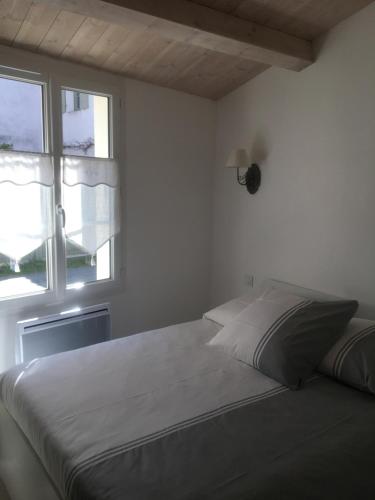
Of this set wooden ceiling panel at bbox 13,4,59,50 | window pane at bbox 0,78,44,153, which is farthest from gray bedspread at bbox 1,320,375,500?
wooden ceiling panel at bbox 13,4,59,50

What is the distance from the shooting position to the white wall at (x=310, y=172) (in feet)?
7.84

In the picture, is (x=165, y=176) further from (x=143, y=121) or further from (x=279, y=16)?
(x=279, y=16)

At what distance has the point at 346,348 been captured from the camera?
6.30 feet

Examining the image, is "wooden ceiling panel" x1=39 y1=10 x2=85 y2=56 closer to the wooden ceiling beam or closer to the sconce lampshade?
the wooden ceiling beam

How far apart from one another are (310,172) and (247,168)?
1.92ft

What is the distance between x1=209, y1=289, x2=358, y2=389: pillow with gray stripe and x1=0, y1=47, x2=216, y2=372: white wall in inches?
45.0

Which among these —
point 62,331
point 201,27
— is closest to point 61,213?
point 62,331

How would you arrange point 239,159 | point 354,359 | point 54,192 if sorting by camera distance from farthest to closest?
1. point 239,159
2. point 54,192
3. point 354,359

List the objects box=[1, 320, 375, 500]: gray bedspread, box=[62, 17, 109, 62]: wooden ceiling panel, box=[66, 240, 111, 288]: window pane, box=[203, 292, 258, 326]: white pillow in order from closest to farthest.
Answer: box=[1, 320, 375, 500]: gray bedspread
box=[62, 17, 109, 62]: wooden ceiling panel
box=[203, 292, 258, 326]: white pillow
box=[66, 240, 111, 288]: window pane

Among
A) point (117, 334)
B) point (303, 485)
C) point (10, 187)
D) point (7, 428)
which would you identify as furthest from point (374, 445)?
point (10, 187)

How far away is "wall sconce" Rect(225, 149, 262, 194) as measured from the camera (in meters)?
2.93

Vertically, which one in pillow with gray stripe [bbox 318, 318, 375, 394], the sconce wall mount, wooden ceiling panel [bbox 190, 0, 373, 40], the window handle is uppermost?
wooden ceiling panel [bbox 190, 0, 373, 40]

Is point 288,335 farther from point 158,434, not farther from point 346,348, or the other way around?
point 158,434

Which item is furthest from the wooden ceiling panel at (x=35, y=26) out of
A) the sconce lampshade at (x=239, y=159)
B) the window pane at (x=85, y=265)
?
the sconce lampshade at (x=239, y=159)
